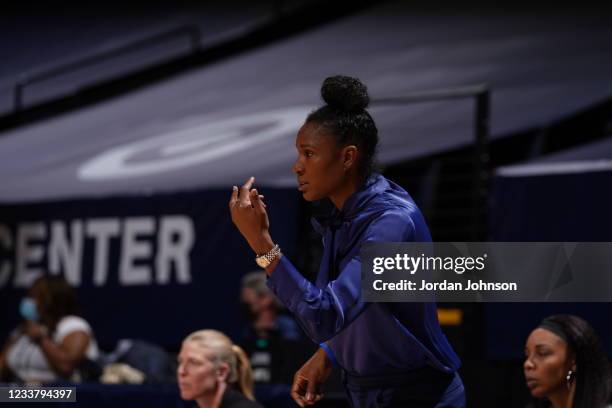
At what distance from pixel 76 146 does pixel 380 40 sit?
307 cm

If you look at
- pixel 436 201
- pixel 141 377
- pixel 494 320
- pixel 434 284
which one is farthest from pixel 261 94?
pixel 434 284

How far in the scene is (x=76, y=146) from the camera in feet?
27.9

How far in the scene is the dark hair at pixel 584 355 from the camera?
3.38 m

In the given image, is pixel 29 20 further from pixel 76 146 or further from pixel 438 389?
pixel 438 389

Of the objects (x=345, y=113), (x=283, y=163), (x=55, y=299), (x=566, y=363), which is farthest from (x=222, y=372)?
(x=283, y=163)

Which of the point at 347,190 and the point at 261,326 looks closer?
the point at 347,190

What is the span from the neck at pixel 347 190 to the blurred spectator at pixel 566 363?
3.04 ft

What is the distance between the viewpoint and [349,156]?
2.81 metres

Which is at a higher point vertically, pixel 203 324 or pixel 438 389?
pixel 203 324

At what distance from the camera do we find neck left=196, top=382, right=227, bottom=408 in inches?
176

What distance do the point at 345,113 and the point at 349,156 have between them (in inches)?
4.0

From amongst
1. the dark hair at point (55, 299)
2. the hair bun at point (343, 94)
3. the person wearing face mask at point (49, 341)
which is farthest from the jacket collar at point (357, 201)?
the dark hair at point (55, 299)

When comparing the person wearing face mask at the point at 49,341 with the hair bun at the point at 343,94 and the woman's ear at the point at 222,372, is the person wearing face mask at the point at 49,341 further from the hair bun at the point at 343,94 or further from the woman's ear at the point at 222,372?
the hair bun at the point at 343,94

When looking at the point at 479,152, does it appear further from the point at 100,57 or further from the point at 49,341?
the point at 100,57
